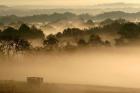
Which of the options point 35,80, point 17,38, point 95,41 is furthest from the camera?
point 17,38

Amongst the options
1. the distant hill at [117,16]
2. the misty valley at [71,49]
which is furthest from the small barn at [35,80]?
the distant hill at [117,16]

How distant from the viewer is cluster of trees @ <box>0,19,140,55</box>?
357 cm

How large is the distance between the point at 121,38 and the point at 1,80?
138 centimetres

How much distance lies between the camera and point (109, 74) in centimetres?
357

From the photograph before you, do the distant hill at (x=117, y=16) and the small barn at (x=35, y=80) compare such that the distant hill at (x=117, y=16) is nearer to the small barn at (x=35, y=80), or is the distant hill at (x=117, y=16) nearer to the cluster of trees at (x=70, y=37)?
the cluster of trees at (x=70, y=37)

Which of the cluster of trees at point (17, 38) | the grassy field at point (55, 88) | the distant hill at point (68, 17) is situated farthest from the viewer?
the cluster of trees at point (17, 38)

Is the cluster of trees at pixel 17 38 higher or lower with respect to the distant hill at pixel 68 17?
lower

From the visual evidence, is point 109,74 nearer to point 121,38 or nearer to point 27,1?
point 121,38

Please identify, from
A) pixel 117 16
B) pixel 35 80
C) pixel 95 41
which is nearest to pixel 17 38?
pixel 35 80

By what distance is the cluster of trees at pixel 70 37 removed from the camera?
141 inches

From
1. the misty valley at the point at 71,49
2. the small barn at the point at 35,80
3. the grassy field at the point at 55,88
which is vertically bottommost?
the grassy field at the point at 55,88

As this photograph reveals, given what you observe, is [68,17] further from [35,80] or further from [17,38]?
[35,80]

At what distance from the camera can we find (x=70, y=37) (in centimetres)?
368

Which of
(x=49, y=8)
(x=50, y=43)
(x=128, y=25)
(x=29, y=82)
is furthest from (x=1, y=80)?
(x=128, y=25)
